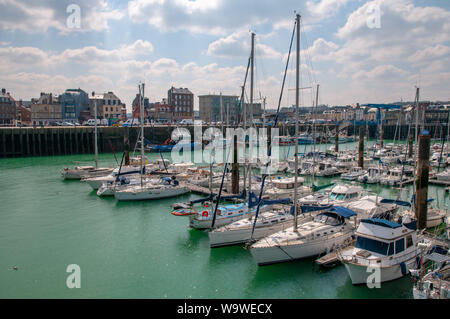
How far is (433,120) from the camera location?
117250 millimetres

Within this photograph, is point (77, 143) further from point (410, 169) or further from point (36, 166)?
point (410, 169)

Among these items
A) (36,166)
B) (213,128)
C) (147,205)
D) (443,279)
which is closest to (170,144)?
(213,128)

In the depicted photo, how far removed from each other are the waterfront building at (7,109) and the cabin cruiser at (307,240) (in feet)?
350

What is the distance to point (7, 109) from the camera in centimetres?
10281

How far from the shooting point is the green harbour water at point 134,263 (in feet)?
54.4

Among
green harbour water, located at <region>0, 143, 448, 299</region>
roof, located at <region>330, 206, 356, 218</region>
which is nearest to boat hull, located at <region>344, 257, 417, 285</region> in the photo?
green harbour water, located at <region>0, 143, 448, 299</region>

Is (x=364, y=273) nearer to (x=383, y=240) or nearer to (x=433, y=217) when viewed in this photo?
(x=383, y=240)

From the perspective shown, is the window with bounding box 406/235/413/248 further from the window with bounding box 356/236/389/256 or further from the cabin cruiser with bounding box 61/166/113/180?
the cabin cruiser with bounding box 61/166/113/180

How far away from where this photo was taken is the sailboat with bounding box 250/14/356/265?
18703 millimetres

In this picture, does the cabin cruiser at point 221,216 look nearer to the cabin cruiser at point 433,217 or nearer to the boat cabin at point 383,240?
the boat cabin at point 383,240

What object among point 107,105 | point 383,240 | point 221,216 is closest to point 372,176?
point 221,216

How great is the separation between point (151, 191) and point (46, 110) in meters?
90.2

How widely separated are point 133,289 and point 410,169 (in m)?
40.5
